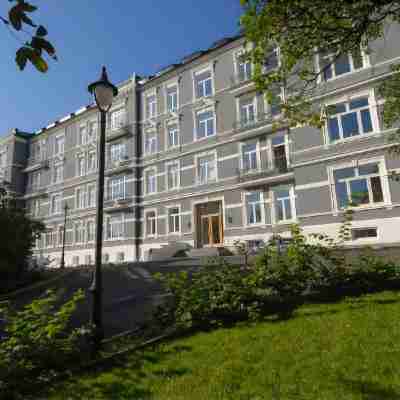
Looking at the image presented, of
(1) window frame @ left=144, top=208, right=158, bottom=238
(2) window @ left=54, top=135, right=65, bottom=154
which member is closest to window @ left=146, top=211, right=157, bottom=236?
(1) window frame @ left=144, top=208, right=158, bottom=238

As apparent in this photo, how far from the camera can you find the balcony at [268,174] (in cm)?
2222

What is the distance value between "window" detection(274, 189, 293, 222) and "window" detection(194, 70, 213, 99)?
1078 cm

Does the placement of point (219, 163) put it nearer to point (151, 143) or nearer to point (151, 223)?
point (151, 143)

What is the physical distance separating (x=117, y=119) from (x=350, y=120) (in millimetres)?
23453

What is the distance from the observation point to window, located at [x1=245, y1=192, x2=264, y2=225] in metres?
23.3

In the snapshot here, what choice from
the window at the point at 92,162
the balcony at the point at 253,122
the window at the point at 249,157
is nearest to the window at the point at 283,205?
the window at the point at 249,157

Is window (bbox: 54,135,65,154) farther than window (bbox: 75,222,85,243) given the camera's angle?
Yes

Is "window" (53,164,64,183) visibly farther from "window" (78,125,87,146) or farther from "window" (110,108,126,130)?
"window" (110,108,126,130)

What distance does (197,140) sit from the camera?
89.2 ft

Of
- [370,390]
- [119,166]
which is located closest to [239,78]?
[119,166]

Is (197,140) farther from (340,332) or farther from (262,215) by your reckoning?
(340,332)

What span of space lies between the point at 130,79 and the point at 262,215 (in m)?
20.4

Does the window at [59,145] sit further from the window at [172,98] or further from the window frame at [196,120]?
the window frame at [196,120]

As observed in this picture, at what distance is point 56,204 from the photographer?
3931 cm
